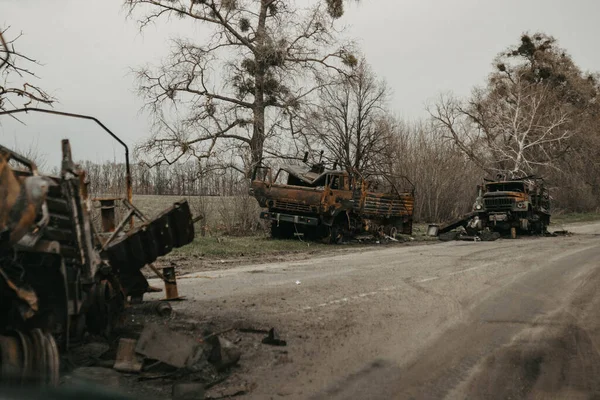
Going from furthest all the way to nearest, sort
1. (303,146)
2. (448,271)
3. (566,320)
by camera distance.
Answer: (303,146) < (448,271) < (566,320)

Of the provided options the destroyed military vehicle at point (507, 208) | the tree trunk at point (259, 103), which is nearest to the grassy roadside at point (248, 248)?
the tree trunk at point (259, 103)

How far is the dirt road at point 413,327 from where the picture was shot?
5.40 meters

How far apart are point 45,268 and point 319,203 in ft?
54.5

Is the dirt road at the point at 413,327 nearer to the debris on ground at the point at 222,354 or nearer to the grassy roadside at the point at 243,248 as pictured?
the debris on ground at the point at 222,354

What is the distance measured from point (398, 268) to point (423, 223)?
24139 millimetres

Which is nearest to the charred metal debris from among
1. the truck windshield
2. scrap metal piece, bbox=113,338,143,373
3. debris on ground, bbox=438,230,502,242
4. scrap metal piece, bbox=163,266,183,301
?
scrap metal piece, bbox=113,338,143,373

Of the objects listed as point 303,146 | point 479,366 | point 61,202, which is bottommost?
point 479,366

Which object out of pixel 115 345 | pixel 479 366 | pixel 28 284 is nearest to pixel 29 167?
pixel 28 284

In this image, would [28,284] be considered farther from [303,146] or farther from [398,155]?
A: [398,155]

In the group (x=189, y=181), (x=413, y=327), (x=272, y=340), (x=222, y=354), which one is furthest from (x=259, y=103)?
(x=222, y=354)

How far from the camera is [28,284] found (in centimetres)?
469

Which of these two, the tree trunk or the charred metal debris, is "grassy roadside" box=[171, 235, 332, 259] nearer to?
the tree trunk

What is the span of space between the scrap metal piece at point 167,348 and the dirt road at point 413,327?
47cm

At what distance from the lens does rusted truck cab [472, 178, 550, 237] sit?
2703 centimetres
